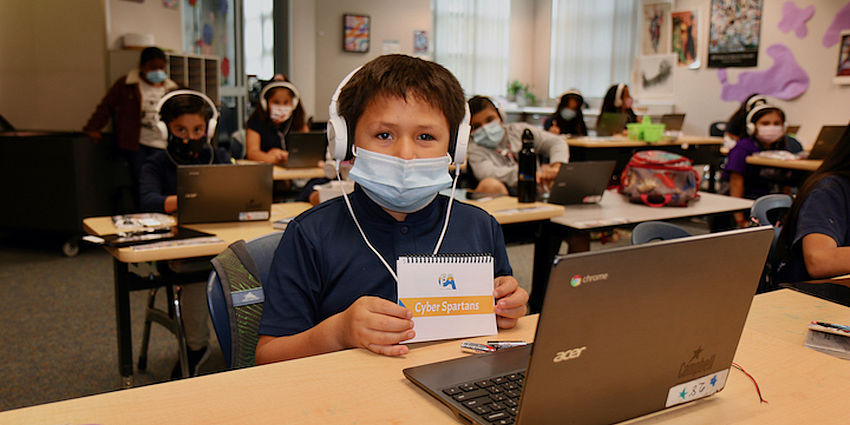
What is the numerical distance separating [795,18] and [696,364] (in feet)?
26.0

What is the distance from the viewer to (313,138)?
14.0 ft

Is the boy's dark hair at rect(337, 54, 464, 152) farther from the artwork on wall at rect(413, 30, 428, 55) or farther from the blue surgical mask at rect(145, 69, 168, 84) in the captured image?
the artwork on wall at rect(413, 30, 428, 55)

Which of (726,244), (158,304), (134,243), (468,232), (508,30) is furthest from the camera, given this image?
(508,30)

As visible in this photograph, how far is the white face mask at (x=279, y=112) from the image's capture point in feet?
15.3

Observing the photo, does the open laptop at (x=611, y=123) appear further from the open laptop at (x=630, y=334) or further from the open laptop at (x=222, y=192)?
the open laptop at (x=630, y=334)

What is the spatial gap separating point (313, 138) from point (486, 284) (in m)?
3.27

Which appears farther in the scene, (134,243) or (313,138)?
(313,138)

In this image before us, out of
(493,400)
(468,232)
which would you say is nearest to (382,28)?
(468,232)

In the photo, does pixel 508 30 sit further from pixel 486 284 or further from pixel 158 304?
pixel 486 284

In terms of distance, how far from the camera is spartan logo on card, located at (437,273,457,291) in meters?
1.11

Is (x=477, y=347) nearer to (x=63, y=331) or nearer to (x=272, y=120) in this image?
(x=63, y=331)

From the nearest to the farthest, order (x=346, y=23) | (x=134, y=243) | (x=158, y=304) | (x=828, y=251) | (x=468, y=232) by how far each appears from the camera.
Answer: (x=468, y=232) → (x=828, y=251) → (x=134, y=243) → (x=158, y=304) → (x=346, y=23)

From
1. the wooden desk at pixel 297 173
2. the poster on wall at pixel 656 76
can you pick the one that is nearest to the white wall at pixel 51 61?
the wooden desk at pixel 297 173

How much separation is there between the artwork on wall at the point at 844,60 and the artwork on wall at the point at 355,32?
5.37 m
